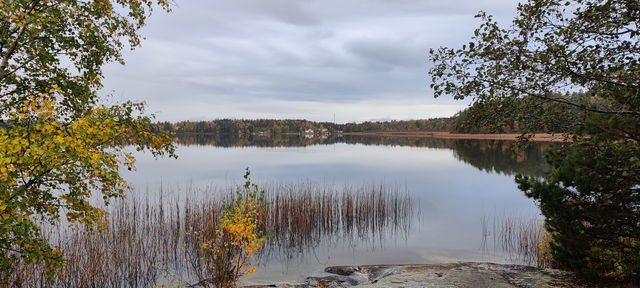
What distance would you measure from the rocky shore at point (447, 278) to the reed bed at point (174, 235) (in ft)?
7.89

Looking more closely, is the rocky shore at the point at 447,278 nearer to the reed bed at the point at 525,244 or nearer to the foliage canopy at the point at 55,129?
the reed bed at the point at 525,244

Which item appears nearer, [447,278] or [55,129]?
[55,129]

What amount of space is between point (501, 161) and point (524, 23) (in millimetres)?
45904

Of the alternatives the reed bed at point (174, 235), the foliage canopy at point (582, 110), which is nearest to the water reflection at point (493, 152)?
the foliage canopy at point (582, 110)

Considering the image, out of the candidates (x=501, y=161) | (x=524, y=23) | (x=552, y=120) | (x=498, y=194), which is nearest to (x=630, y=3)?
(x=524, y=23)

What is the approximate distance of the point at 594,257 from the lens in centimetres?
702

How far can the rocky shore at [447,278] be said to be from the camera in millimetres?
7430

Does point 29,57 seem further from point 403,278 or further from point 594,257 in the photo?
point 594,257

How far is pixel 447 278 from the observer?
7734 mm

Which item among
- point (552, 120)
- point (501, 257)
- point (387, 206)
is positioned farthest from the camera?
point (387, 206)

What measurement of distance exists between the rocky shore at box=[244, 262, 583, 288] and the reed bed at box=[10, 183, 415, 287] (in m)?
2.40

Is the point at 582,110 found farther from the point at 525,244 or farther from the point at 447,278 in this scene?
the point at 525,244

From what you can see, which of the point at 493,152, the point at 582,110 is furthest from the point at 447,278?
the point at 493,152

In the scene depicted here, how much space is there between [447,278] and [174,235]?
8.95m
